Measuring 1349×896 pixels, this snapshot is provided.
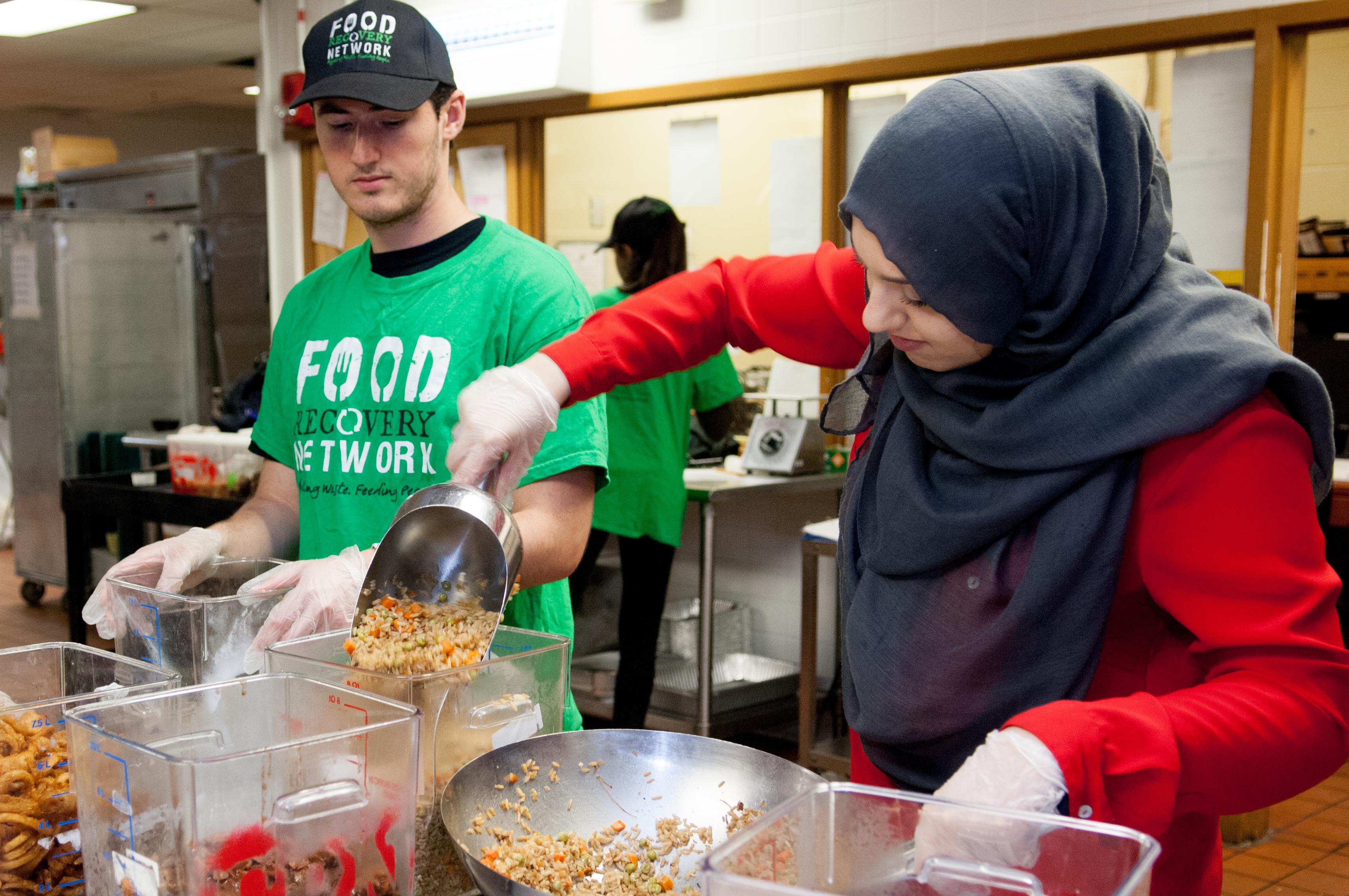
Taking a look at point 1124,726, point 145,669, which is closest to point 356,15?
point 145,669

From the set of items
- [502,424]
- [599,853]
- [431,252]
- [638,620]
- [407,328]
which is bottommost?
[638,620]

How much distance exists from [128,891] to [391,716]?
0.23 m

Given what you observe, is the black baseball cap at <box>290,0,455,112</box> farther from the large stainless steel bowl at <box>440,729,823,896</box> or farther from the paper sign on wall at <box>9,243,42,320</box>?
the paper sign on wall at <box>9,243,42,320</box>

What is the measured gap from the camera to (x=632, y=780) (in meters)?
1.09

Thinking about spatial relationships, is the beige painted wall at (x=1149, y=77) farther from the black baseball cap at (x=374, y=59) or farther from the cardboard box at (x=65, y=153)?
the cardboard box at (x=65, y=153)

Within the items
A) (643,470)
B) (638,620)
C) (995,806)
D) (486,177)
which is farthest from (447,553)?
(486,177)

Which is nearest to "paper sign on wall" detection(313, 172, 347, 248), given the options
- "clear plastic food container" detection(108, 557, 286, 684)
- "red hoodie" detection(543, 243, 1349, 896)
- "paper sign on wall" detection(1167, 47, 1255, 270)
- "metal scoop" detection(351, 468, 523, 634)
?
"paper sign on wall" detection(1167, 47, 1255, 270)

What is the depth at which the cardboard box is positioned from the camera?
6.66 m

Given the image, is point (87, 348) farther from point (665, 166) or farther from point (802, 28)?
point (802, 28)

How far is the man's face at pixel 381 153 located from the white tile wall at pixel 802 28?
2442 millimetres

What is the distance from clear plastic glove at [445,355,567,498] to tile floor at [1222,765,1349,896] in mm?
2398

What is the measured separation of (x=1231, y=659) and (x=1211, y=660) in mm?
42

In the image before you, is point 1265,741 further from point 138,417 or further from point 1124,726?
point 138,417

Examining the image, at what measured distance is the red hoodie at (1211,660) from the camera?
858mm
